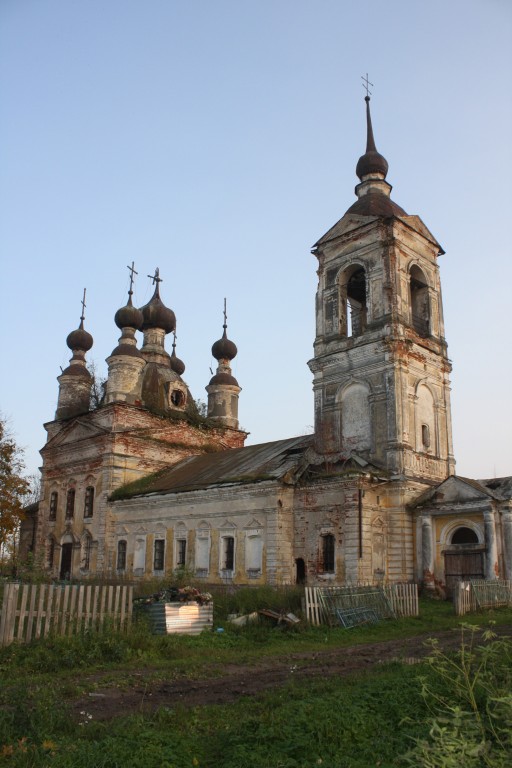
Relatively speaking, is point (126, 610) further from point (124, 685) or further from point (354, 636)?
point (354, 636)

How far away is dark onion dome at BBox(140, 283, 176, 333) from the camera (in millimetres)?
36625

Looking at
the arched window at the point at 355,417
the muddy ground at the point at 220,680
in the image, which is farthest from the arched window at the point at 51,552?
the muddy ground at the point at 220,680

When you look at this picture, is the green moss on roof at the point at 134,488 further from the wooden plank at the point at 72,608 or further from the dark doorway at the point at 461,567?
the wooden plank at the point at 72,608

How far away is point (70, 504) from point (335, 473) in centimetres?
1625

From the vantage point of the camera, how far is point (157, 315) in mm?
36688

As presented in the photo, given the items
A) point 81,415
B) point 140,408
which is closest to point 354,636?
point 140,408

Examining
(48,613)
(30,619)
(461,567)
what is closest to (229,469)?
(461,567)

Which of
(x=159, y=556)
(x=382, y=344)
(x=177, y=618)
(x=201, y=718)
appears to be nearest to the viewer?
(x=201, y=718)

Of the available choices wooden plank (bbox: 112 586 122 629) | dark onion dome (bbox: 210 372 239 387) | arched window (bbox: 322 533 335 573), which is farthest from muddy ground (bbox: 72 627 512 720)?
dark onion dome (bbox: 210 372 239 387)

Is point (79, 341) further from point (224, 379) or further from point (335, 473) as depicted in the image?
point (335, 473)

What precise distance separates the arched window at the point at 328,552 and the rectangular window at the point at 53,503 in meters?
16.7

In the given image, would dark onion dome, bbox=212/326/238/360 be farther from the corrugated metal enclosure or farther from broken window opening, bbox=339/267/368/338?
the corrugated metal enclosure

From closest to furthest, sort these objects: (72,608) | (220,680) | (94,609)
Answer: (220,680) → (72,608) → (94,609)

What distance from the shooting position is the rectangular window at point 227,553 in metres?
22.5
